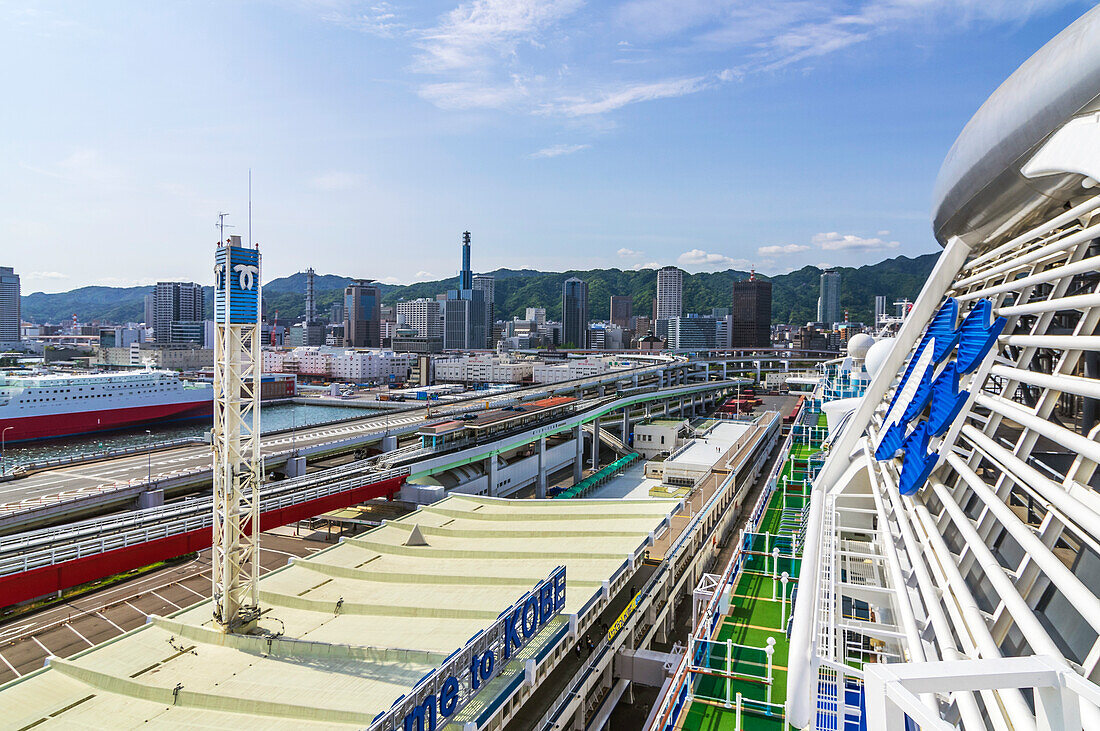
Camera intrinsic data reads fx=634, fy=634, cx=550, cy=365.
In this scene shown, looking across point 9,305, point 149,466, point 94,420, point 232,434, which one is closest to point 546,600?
point 232,434

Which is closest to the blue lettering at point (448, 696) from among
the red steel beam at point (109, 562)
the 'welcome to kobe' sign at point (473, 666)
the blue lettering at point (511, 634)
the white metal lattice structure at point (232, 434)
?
the 'welcome to kobe' sign at point (473, 666)

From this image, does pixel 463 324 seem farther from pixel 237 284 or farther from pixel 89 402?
pixel 237 284

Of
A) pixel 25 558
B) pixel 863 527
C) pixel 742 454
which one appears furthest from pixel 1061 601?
pixel 742 454

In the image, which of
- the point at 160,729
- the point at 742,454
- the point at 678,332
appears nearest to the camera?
the point at 160,729

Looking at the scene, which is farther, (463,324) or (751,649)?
(463,324)

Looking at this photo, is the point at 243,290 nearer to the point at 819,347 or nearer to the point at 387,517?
the point at 387,517

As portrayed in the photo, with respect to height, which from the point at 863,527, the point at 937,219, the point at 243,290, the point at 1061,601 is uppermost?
the point at 937,219

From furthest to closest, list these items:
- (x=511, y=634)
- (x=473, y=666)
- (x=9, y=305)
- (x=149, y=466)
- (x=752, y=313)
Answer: (x=752, y=313), (x=9, y=305), (x=149, y=466), (x=511, y=634), (x=473, y=666)
